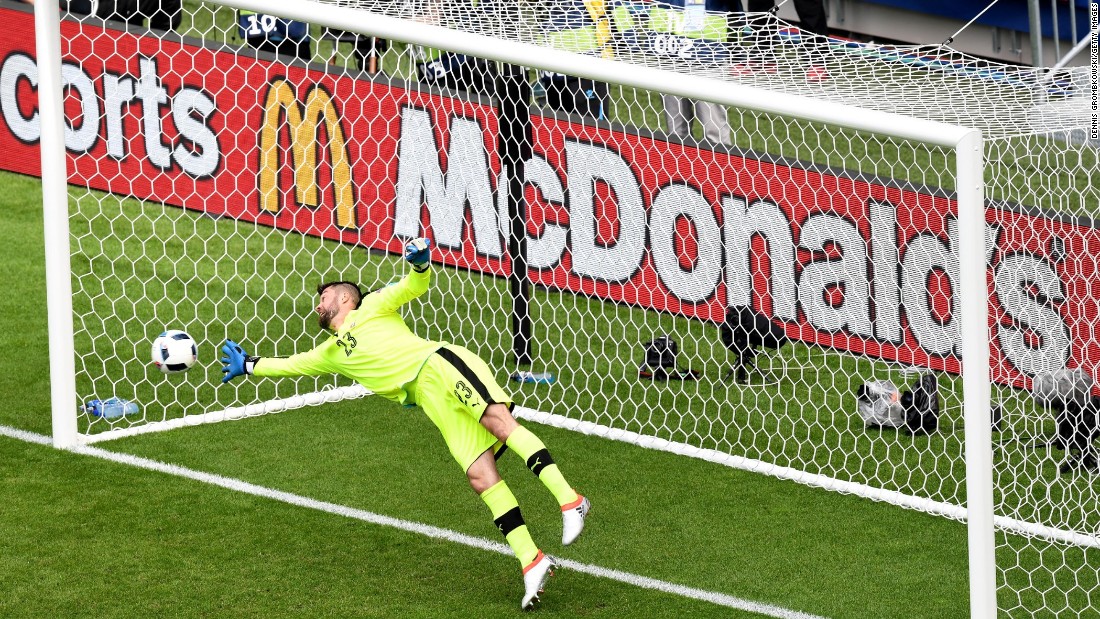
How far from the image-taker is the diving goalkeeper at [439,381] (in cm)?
558

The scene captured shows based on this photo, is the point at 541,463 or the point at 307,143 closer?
the point at 541,463

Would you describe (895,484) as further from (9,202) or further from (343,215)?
(9,202)

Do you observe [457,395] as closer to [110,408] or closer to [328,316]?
[328,316]

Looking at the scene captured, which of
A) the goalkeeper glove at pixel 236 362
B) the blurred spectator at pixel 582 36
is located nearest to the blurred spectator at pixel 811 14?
the blurred spectator at pixel 582 36

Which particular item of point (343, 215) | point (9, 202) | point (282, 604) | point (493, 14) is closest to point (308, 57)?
point (343, 215)

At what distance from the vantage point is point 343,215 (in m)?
8.27

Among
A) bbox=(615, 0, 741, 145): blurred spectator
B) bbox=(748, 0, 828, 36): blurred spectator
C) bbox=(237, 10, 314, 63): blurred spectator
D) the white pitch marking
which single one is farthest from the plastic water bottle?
bbox=(748, 0, 828, 36): blurred spectator

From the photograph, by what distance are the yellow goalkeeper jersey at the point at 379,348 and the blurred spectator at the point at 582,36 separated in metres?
1.67

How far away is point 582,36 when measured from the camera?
7094 millimetres

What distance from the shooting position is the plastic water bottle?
293 inches

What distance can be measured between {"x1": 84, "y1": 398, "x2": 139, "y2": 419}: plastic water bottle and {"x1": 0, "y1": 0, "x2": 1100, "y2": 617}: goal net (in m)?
0.03

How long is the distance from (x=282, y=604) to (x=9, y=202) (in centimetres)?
537

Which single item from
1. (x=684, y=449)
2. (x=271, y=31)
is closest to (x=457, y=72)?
(x=271, y=31)

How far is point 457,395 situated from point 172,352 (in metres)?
1.52
